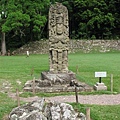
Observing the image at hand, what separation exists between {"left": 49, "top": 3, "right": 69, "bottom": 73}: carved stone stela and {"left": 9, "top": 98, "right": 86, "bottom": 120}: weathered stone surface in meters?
6.97

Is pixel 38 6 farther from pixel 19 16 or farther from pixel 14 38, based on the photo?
pixel 14 38

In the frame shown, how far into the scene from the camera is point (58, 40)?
14.5 m

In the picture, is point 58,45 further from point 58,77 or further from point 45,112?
point 45,112

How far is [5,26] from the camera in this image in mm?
38750

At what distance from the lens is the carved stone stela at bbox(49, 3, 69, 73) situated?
47.5 feet

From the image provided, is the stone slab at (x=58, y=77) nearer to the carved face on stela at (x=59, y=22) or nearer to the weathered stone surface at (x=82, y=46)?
the carved face on stela at (x=59, y=22)

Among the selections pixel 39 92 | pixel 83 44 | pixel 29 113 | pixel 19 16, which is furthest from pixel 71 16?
pixel 29 113

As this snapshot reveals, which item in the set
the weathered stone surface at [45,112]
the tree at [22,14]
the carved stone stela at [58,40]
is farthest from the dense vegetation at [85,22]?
the weathered stone surface at [45,112]

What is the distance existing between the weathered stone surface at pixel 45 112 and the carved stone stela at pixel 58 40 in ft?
22.9

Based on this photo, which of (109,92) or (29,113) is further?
(109,92)

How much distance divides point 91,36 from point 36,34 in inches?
398

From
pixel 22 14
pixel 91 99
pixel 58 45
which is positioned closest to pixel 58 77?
pixel 58 45

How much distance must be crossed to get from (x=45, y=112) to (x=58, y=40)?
25.6 feet

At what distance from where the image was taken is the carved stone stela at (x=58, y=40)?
1448 cm
